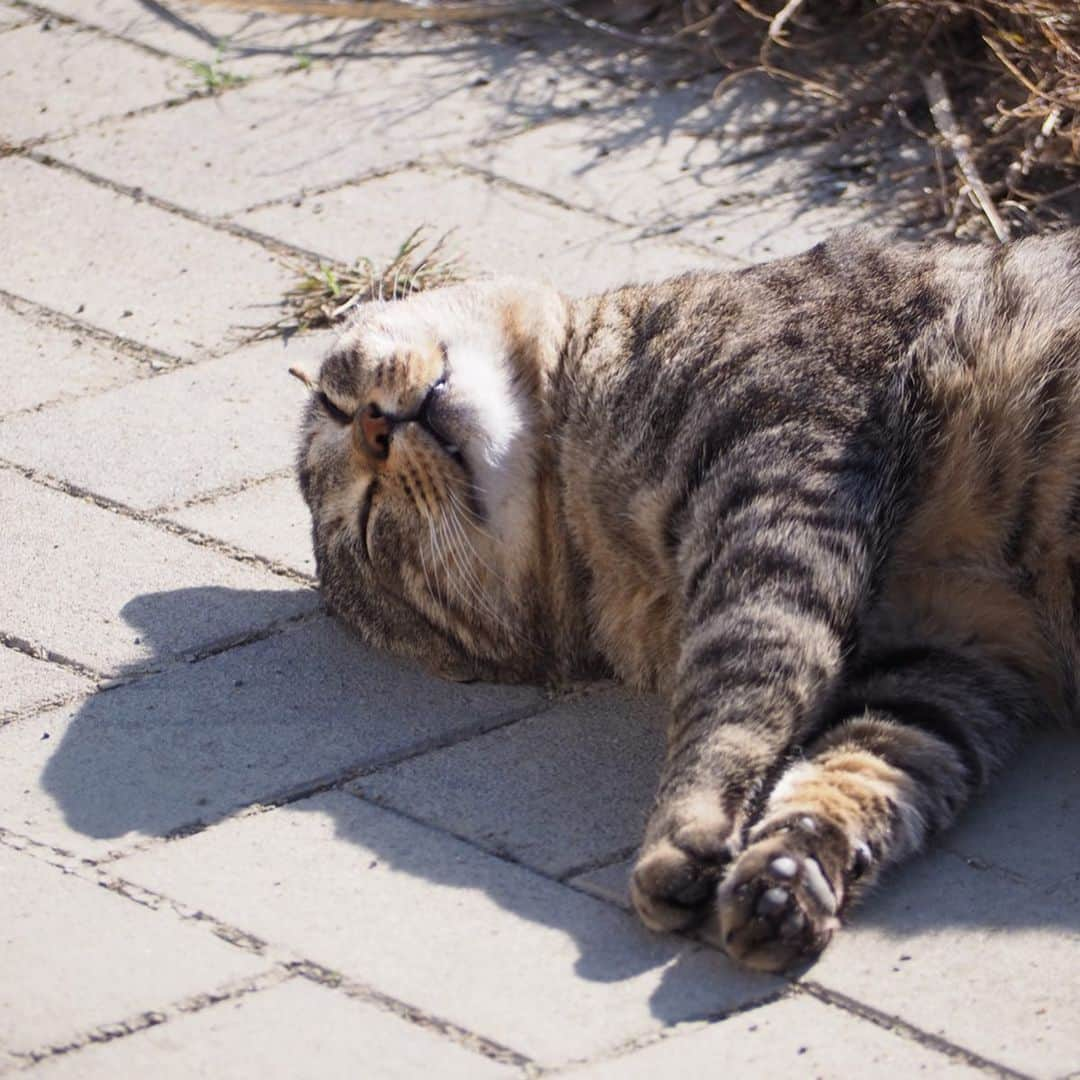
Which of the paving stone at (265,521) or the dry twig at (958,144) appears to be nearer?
the paving stone at (265,521)

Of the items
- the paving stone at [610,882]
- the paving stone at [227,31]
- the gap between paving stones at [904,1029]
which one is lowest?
the paving stone at [610,882]

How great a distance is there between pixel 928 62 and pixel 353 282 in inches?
82.0

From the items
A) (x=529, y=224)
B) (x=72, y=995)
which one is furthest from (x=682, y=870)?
(x=529, y=224)

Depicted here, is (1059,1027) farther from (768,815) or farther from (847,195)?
(847,195)

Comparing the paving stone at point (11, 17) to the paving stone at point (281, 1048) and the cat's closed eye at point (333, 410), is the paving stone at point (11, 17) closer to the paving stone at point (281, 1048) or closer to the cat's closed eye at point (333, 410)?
the cat's closed eye at point (333, 410)

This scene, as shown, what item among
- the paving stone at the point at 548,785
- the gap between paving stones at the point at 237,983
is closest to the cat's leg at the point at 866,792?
the paving stone at the point at 548,785

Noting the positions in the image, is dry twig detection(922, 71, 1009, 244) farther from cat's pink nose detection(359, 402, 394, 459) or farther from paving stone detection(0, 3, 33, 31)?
paving stone detection(0, 3, 33, 31)

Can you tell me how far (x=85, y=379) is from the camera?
4.93 metres

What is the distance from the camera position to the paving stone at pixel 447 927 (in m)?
2.84

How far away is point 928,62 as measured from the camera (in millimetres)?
6141

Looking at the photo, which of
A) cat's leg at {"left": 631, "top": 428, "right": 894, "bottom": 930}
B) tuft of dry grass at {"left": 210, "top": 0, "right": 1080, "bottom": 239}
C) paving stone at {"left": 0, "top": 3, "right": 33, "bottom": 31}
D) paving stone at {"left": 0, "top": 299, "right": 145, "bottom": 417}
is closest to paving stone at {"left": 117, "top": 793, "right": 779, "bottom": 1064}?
cat's leg at {"left": 631, "top": 428, "right": 894, "bottom": 930}

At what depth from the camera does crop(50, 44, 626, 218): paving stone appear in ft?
19.2

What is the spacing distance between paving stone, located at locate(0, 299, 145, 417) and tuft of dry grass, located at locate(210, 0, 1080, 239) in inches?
81.9

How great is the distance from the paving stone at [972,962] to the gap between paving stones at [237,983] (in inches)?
21.0
